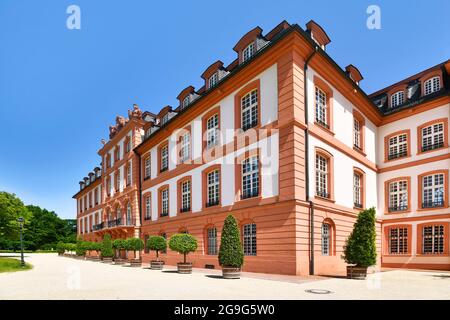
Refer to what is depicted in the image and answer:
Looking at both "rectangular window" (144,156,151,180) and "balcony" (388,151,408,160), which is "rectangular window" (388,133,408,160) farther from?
"rectangular window" (144,156,151,180)

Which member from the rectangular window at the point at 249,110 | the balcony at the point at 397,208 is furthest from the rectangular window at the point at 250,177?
the balcony at the point at 397,208

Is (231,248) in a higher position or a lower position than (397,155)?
lower

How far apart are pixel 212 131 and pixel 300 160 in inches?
302

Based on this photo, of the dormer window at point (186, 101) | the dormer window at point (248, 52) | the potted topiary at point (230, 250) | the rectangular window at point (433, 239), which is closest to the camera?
the potted topiary at point (230, 250)

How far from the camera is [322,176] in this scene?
1831 cm

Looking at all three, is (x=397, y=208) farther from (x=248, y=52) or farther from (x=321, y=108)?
(x=248, y=52)

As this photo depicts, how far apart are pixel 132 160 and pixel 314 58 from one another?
2243 cm

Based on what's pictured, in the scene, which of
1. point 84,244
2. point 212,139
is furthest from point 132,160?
point 212,139

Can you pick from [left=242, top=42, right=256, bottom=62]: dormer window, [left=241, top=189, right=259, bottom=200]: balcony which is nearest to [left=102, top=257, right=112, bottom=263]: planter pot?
[left=241, top=189, right=259, bottom=200]: balcony

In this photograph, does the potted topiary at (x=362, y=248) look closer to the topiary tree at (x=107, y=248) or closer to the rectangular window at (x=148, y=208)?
the rectangular window at (x=148, y=208)

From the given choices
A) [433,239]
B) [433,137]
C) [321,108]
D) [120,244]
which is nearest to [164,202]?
[120,244]

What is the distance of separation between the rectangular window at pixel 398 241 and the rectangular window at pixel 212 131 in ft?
45.4

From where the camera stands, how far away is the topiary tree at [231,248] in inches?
589

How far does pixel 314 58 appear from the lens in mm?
17625
